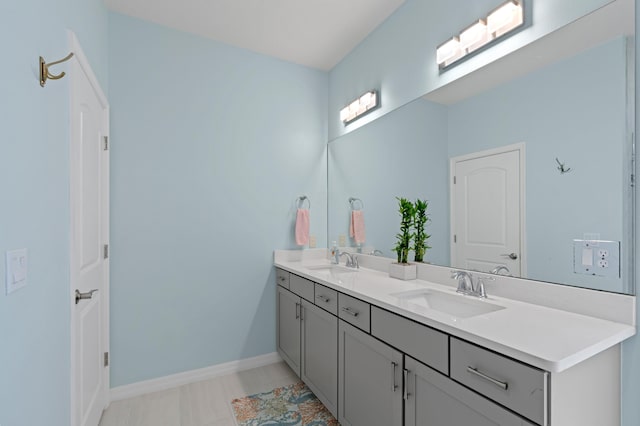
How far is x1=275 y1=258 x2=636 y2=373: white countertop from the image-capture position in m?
0.88

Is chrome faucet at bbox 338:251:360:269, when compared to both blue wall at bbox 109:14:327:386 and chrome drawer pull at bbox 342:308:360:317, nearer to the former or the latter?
blue wall at bbox 109:14:327:386

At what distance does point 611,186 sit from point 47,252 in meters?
2.04

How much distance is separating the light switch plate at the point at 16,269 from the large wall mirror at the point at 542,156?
182 cm

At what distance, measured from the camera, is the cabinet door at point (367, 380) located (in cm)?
136

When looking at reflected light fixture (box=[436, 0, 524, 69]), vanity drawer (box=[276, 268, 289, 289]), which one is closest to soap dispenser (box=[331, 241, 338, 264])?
vanity drawer (box=[276, 268, 289, 289])

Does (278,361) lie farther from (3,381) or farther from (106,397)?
(3,381)

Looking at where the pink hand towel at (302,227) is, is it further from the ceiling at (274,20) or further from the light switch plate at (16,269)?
the light switch plate at (16,269)

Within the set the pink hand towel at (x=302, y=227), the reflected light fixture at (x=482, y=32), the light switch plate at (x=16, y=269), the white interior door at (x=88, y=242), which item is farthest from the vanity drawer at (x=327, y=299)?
the reflected light fixture at (x=482, y=32)

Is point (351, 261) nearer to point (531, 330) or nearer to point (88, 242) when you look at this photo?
point (531, 330)

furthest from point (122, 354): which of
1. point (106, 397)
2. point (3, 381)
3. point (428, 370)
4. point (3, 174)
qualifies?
point (428, 370)

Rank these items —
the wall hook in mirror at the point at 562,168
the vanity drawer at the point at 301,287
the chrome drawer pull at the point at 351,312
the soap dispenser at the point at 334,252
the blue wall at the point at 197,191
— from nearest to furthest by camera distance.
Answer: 1. the wall hook in mirror at the point at 562,168
2. the chrome drawer pull at the point at 351,312
3. the vanity drawer at the point at 301,287
4. the blue wall at the point at 197,191
5. the soap dispenser at the point at 334,252

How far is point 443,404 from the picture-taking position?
1139 mm

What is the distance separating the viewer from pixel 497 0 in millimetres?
1557

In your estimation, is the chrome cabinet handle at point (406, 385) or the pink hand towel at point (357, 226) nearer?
the chrome cabinet handle at point (406, 385)
